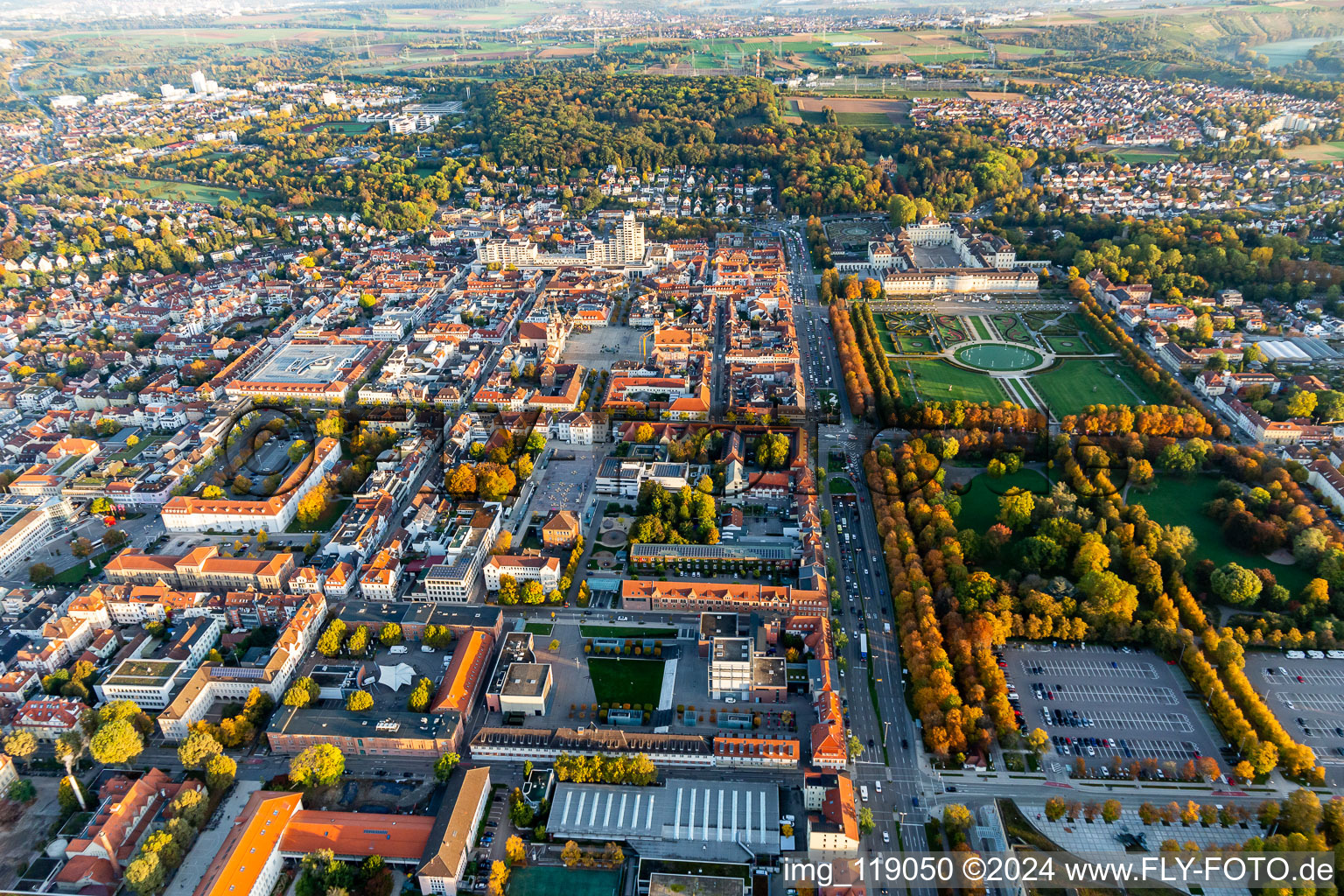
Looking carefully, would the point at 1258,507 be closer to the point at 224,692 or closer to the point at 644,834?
the point at 644,834

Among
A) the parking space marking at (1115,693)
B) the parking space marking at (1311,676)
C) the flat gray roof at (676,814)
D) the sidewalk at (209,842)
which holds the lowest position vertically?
the sidewalk at (209,842)

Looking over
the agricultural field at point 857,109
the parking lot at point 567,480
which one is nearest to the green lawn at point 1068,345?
the parking lot at point 567,480

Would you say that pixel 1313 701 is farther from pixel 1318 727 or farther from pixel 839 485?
pixel 839 485

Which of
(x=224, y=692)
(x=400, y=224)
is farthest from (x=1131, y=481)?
(x=400, y=224)

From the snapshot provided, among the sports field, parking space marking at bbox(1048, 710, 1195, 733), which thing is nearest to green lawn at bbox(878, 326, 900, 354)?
parking space marking at bbox(1048, 710, 1195, 733)

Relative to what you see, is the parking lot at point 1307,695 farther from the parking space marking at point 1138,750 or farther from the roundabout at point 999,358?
the roundabout at point 999,358

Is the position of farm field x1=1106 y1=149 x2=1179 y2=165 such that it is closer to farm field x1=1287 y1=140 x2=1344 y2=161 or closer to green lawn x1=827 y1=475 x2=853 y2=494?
farm field x1=1287 y1=140 x2=1344 y2=161
